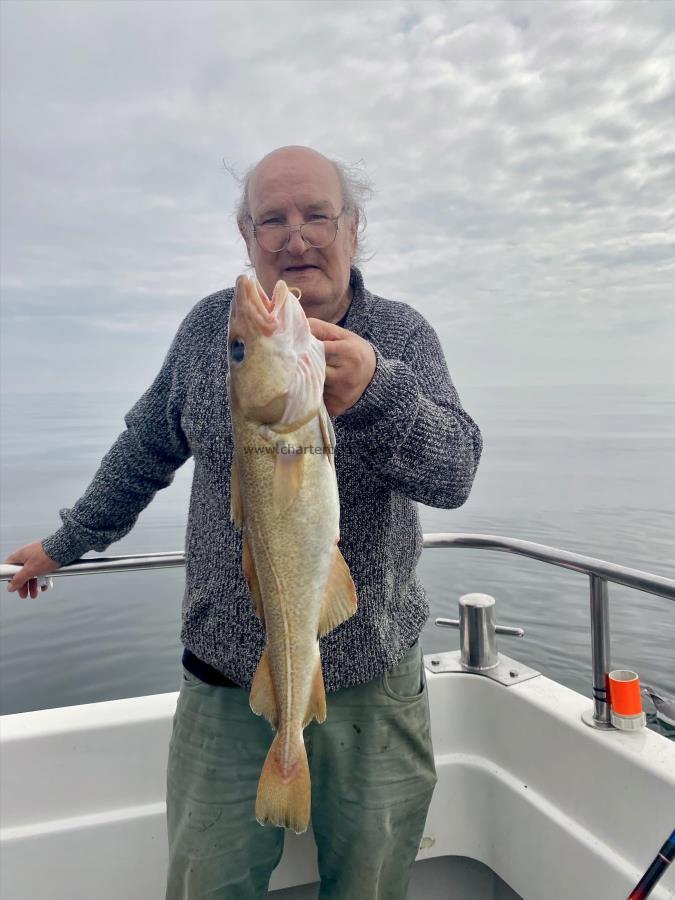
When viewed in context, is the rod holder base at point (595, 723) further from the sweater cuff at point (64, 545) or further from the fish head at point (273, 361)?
the sweater cuff at point (64, 545)

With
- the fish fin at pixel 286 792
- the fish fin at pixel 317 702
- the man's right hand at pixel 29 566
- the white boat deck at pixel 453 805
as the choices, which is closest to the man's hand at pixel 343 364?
the fish fin at pixel 317 702

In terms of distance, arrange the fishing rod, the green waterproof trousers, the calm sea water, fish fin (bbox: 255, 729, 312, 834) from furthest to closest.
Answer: the calm sea water < the green waterproof trousers < the fishing rod < fish fin (bbox: 255, 729, 312, 834)

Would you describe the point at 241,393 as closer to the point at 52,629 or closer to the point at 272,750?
the point at 272,750

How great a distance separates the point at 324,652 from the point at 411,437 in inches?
27.0

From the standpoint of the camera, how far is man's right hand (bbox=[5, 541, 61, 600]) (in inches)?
94.7

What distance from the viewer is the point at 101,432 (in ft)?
237

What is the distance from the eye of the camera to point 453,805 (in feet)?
8.98

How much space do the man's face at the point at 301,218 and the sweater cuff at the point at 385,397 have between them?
21.0 inches

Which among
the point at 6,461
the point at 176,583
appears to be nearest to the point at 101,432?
the point at 6,461

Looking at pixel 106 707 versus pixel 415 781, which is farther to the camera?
pixel 106 707

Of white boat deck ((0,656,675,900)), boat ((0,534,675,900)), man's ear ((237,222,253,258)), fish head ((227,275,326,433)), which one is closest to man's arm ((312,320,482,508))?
fish head ((227,275,326,433))

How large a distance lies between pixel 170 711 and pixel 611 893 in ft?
5.63

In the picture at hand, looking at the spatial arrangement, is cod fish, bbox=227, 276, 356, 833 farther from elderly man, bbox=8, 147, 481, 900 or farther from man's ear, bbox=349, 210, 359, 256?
man's ear, bbox=349, 210, 359, 256

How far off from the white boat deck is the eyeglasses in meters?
1.89
